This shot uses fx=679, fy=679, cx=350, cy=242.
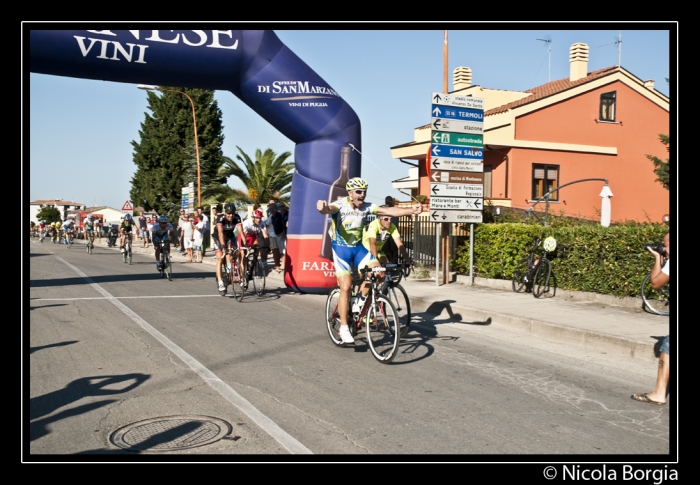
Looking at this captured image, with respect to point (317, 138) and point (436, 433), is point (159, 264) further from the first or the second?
point (436, 433)

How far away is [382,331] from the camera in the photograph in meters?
7.42

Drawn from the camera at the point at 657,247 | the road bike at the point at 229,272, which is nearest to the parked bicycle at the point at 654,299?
the camera at the point at 657,247

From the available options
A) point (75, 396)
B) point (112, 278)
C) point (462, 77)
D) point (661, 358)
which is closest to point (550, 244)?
point (661, 358)

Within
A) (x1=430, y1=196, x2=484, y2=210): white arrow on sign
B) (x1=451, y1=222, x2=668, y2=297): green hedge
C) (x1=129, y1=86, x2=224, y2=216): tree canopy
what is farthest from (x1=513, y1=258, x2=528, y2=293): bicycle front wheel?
(x1=129, y1=86, x2=224, y2=216): tree canopy

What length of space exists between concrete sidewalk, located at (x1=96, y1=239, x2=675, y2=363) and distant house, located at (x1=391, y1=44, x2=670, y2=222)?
14.6 meters

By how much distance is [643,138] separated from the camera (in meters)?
30.2

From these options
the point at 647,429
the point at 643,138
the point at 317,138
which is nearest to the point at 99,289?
the point at 317,138

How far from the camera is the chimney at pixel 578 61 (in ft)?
104

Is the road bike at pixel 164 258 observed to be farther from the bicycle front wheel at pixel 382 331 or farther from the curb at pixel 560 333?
the bicycle front wheel at pixel 382 331

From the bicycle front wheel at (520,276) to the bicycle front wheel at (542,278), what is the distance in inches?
19.0

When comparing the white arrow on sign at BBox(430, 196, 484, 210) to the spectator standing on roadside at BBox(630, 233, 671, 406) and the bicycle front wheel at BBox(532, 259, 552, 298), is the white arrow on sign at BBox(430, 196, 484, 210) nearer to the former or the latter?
the bicycle front wheel at BBox(532, 259, 552, 298)

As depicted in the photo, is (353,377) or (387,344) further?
(387,344)
